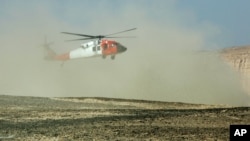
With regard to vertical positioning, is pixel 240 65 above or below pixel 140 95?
above

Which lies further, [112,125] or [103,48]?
[103,48]

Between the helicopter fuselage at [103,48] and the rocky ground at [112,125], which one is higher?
the helicopter fuselage at [103,48]

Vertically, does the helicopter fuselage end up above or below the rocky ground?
above

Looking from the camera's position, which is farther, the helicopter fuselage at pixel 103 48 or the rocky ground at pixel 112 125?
the helicopter fuselage at pixel 103 48

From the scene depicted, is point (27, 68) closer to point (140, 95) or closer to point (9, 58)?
point (9, 58)

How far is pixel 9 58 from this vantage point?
5734cm

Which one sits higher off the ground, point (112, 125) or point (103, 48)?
point (103, 48)

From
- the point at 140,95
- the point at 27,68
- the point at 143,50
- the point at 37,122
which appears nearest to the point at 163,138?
the point at 37,122

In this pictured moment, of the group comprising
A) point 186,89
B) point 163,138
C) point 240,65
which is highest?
point 240,65

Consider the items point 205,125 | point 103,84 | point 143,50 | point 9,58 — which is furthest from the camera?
point 143,50

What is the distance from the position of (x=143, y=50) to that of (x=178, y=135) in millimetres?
48498

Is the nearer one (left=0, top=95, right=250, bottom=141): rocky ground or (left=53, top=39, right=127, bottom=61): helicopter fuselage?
(left=0, top=95, right=250, bottom=141): rocky ground

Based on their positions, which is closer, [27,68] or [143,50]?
[27,68]

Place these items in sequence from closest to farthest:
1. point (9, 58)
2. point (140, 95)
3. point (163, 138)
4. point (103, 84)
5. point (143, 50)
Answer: point (163, 138)
point (140, 95)
point (103, 84)
point (9, 58)
point (143, 50)
